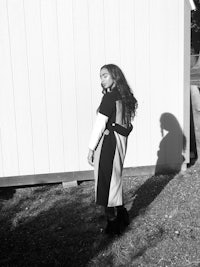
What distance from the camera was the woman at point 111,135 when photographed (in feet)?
13.8

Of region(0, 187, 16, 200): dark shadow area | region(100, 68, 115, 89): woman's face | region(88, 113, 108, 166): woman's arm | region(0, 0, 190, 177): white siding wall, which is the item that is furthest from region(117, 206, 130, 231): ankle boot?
region(0, 187, 16, 200): dark shadow area

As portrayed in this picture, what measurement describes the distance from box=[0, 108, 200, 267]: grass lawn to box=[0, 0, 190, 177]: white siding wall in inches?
24.2

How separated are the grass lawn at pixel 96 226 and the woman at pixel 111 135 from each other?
16.8 inches

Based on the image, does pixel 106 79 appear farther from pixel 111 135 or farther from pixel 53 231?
pixel 53 231

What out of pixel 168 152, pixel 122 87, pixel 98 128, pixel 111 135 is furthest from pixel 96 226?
pixel 168 152

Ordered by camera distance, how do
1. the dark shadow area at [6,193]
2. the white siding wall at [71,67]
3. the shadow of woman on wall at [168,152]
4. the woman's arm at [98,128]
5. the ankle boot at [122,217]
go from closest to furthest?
1. the woman's arm at [98,128]
2. the ankle boot at [122,217]
3. the white siding wall at [71,67]
4. the dark shadow area at [6,193]
5. the shadow of woman on wall at [168,152]

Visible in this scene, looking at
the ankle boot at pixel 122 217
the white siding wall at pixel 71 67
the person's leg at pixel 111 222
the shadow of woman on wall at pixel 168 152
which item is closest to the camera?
the person's leg at pixel 111 222

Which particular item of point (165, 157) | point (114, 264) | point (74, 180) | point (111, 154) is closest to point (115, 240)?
point (114, 264)

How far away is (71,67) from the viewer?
616cm

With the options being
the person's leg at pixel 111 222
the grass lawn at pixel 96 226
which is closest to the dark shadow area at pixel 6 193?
the grass lawn at pixel 96 226

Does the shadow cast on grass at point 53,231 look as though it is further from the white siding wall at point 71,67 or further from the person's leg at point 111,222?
the white siding wall at point 71,67

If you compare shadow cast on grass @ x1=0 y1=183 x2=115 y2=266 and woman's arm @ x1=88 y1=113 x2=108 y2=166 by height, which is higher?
woman's arm @ x1=88 y1=113 x2=108 y2=166

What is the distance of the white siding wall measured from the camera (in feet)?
19.7

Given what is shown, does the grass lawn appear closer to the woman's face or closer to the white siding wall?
the white siding wall
